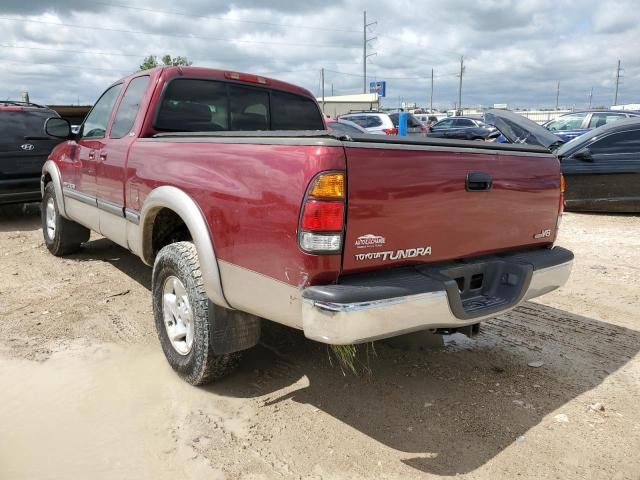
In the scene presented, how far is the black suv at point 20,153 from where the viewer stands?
7668 mm

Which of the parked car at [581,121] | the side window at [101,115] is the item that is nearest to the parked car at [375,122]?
the parked car at [581,121]

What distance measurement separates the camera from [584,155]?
26.8 feet

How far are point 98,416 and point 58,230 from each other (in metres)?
3.51

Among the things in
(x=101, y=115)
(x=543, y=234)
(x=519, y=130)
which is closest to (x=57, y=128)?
(x=101, y=115)

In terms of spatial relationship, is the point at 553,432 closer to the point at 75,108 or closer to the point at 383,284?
the point at 383,284

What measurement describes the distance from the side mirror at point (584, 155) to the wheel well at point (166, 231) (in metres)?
6.79

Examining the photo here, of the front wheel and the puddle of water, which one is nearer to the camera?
the puddle of water

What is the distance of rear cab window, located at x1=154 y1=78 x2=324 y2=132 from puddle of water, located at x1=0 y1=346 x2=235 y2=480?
67.3 inches

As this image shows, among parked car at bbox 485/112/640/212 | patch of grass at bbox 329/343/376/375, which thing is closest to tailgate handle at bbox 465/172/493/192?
patch of grass at bbox 329/343/376/375

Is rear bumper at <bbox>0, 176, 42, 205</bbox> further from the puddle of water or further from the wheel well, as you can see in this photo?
the wheel well

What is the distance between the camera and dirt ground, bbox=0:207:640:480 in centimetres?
255

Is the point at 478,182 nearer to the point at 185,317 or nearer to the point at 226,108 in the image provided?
the point at 185,317

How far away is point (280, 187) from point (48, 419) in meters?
1.87

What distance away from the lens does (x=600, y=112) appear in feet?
44.9
